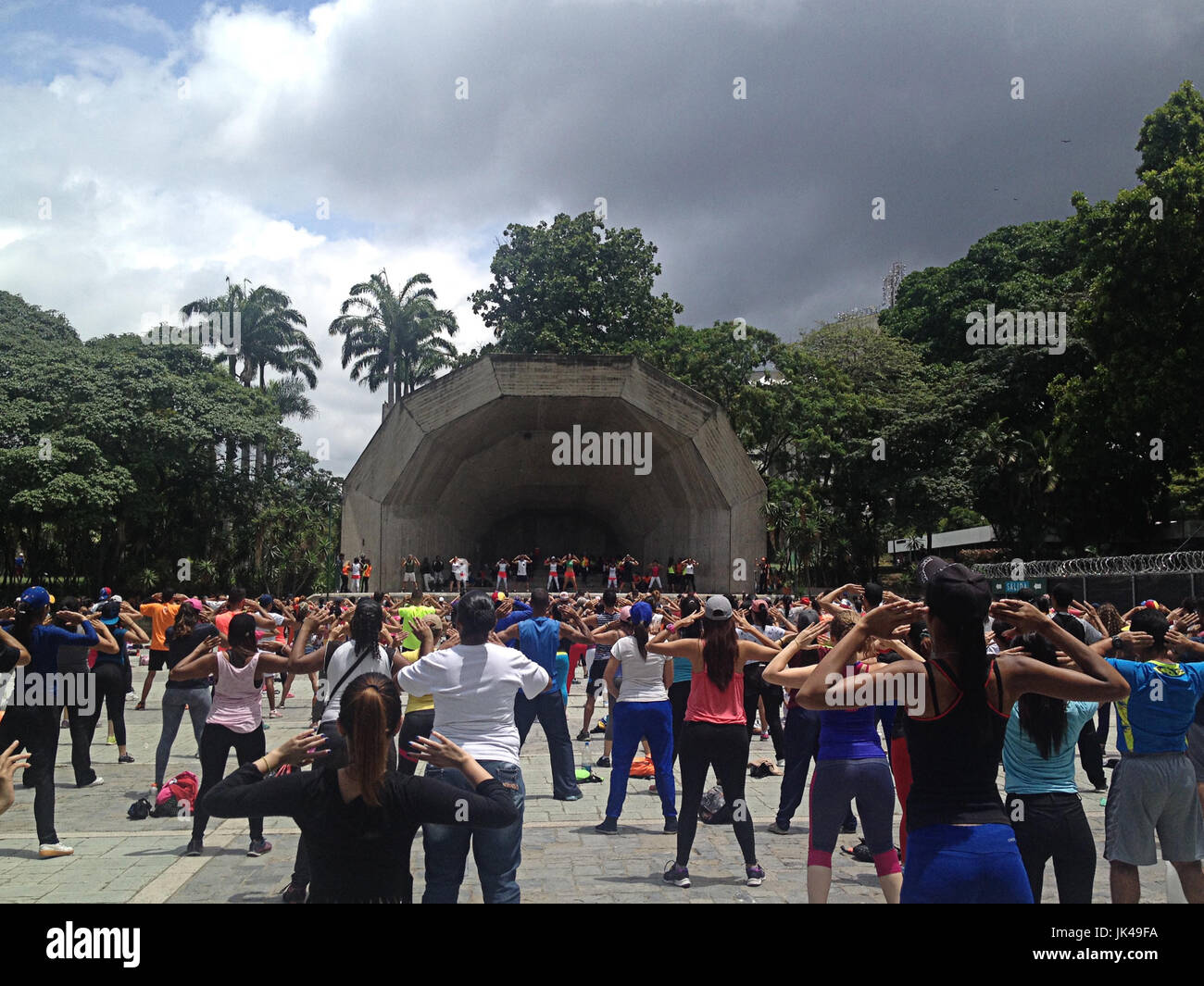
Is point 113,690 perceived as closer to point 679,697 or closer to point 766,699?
point 679,697

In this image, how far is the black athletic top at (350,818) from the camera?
2936 mm

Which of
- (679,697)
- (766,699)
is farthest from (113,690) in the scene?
(766,699)

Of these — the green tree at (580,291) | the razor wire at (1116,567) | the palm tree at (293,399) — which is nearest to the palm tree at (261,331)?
the palm tree at (293,399)

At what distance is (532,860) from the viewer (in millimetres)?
6148

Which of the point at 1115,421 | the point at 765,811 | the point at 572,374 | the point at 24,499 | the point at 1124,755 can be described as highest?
the point at 572,374

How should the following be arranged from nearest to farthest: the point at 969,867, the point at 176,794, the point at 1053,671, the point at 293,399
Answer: the point at 969,867
the point at 1053,671
the point at 176,794
the point at 293,399

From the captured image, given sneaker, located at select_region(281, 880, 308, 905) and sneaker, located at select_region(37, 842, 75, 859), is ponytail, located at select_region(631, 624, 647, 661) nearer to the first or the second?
sneaker, located at select_region(281, 880, 308, 905)

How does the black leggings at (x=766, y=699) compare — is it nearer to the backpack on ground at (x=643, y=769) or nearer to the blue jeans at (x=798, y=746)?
the backpack on ground at (x=643, y=769)

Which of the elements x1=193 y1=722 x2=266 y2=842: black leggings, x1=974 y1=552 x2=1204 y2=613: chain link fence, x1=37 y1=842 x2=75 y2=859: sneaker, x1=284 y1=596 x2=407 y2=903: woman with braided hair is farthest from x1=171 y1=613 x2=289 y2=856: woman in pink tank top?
x1=974 y1=552 x2=1204 y2=613: chain link fence

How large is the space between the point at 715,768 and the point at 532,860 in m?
1.44
